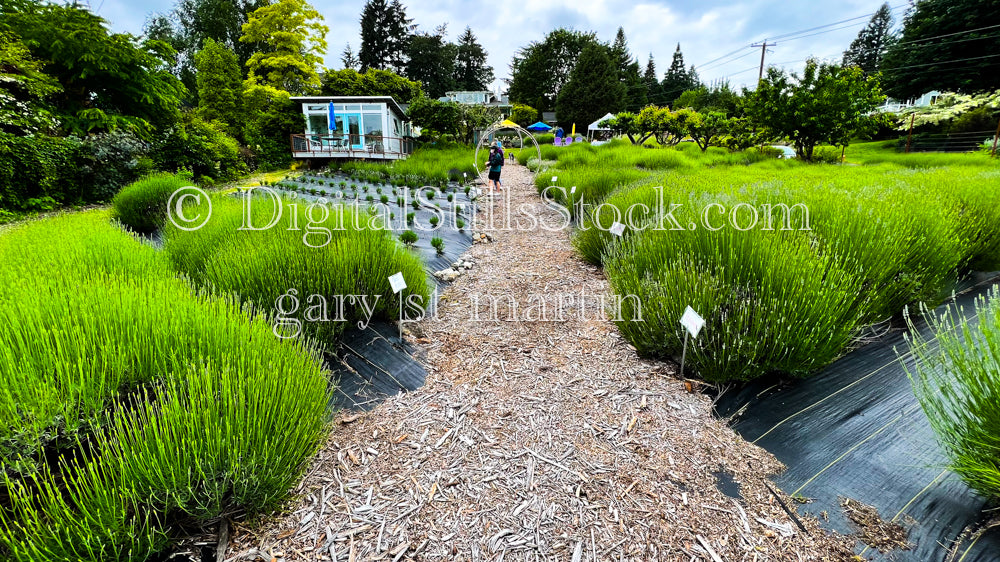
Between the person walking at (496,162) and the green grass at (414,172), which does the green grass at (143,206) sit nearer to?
the green grass at (414,172)

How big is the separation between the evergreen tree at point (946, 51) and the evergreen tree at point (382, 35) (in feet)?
139

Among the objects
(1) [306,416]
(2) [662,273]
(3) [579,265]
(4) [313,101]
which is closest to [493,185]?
(3) [579,265]

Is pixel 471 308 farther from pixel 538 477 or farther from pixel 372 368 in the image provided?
pixel 538 477

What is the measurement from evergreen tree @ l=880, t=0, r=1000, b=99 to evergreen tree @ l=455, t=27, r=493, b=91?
132 ft

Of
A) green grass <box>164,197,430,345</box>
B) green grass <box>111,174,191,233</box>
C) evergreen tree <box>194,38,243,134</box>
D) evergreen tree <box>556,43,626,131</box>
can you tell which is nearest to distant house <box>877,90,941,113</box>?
evergreen tree <box>556,43,626,131</box>

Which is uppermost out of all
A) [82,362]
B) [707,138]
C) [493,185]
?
[707,138]

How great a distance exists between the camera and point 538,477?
197cm

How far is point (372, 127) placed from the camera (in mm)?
20203

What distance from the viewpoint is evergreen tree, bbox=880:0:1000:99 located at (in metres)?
22.3

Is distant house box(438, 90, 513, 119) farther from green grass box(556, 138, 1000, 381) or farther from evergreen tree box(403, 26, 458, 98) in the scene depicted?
green grass box(556, 138, 1000, 381)

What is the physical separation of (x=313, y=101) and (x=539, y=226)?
57.5ft

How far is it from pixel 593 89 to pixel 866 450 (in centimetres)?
4170

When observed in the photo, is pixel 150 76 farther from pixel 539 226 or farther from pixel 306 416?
pixel 306 416

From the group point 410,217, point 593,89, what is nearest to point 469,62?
point 593,89
